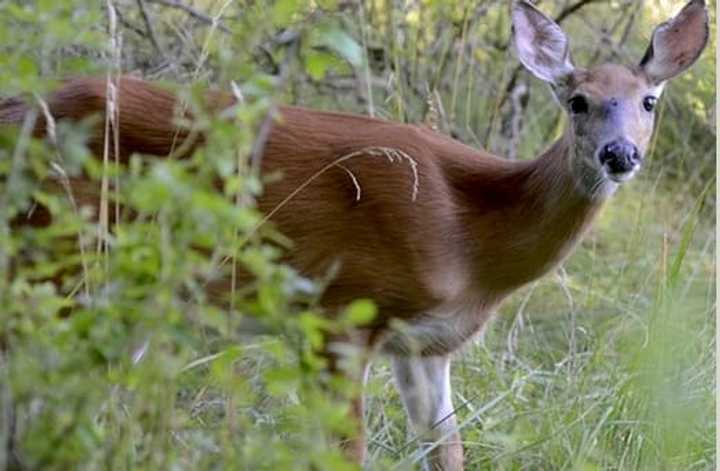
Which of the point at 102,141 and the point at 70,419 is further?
the point at 102,141

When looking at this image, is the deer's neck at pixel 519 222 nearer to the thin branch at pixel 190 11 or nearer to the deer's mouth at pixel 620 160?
the deer's mouth at pixel 620 160

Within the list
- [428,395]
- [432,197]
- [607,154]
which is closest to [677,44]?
[607,154]

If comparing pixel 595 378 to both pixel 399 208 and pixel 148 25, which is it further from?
pixel 148 25

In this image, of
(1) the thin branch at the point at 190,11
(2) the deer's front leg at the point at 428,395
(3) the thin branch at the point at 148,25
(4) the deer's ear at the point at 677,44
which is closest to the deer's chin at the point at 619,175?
(4) the deer's ear at the point at 677,44

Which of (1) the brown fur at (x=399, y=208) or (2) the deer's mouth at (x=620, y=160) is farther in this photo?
(1) the brown fur at (x=399, y=208)

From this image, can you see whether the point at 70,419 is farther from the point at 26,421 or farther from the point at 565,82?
the point at 565,82

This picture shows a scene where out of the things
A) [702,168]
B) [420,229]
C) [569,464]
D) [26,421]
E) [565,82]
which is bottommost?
[702,168]

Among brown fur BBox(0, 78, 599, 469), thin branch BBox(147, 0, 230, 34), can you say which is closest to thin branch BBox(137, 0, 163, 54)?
thin branch BBox(147, 0, 230, 34)

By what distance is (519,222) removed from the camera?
5.32 meters

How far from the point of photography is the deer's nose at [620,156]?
4859mm

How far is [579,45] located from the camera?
8.28 m

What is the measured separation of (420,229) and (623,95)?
0.72 metres

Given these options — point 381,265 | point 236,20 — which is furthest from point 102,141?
point 236,20

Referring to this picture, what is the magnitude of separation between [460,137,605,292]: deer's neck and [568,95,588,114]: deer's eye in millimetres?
108
